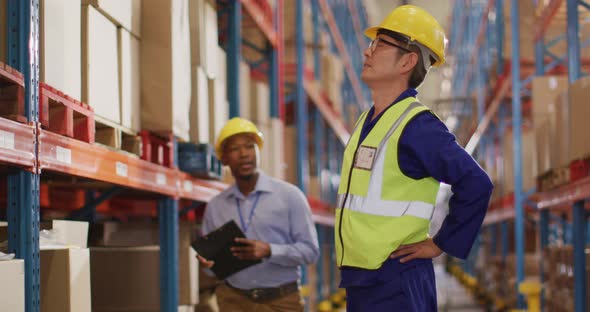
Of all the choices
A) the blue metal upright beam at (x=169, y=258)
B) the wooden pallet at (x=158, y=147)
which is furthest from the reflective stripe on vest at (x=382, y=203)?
the blue metal upright beam at (x=169, y=258)

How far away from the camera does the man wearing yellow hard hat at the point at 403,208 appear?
2.68 metres

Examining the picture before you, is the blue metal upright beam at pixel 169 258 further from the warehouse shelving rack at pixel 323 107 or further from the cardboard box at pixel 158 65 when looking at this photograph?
the warehouse shelving rack at pixel 323 107

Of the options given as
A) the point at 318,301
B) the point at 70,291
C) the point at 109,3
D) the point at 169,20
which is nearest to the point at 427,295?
the point at 70,291

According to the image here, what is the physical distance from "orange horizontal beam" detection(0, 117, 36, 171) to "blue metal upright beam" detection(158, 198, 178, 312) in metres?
2.13

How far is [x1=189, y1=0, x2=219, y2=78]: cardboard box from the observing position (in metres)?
5.58

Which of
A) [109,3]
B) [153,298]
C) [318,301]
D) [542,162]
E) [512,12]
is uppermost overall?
[512,12]

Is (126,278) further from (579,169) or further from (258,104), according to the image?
(579,169)

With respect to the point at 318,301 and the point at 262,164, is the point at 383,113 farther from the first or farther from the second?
the point at 318,301

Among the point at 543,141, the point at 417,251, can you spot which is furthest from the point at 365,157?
the point at 543,141

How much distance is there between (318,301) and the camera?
12594 mm

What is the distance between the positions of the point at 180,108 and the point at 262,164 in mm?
2854

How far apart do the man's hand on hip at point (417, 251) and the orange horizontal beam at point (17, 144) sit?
4.29ft

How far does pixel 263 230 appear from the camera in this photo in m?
4.74

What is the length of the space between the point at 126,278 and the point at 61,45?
1.93m
